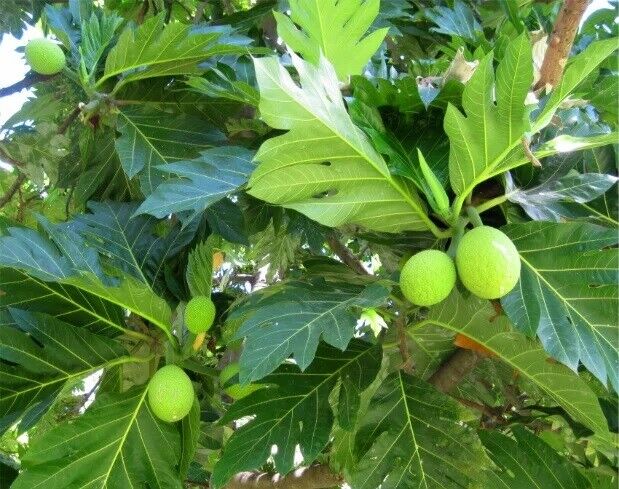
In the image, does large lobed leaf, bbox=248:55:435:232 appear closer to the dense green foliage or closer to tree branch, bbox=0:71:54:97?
the dense green foliage

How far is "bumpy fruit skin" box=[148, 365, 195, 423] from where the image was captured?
1.38 m

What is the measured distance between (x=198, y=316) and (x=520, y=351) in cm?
61

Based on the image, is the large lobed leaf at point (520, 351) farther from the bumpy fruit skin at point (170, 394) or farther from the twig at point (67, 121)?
the twig at point (67, 121)

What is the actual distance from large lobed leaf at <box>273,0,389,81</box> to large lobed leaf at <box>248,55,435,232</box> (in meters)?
0.15

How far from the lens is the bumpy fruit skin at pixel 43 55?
1775 millimetres

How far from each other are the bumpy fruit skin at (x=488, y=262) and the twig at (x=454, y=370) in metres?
0.52

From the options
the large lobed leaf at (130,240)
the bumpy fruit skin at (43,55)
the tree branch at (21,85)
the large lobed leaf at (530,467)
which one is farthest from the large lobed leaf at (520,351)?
the tree branch at (21,85)

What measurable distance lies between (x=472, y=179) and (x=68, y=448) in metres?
0.90

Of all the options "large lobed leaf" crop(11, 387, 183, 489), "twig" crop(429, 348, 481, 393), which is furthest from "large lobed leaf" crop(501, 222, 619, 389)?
"large lobed leaf" crop(11, 387, 183, 489)

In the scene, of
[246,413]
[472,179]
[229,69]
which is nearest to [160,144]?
[229,69]

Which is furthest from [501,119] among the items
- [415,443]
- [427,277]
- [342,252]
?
[342,252]

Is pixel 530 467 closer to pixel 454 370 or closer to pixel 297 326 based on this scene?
pixel 454 370

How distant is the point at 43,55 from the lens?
1.78 meters

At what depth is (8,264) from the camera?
131 cm
